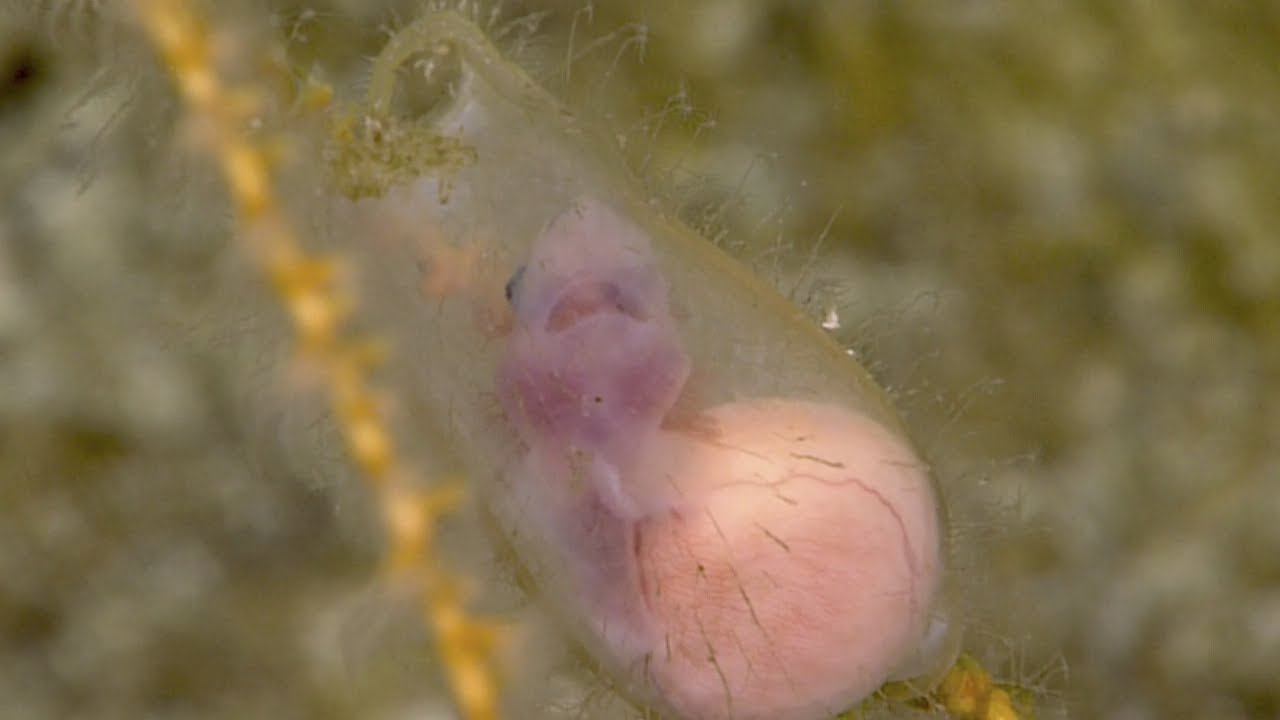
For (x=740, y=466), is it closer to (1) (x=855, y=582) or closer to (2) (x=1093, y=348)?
(1) (x=855, y=582)

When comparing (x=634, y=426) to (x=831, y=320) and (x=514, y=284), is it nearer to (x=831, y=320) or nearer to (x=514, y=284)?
(x=514, y=284)

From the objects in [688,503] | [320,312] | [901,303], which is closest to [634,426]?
[688,503]

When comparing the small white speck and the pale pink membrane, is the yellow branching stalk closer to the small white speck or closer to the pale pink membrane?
the pale pink membrane

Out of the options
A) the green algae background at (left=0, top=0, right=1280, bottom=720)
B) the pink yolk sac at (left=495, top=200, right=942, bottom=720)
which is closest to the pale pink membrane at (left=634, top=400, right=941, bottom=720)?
the pink yolk sac at (left=495, top=200, right=942, bottom=720)

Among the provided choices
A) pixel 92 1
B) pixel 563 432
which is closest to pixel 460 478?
pixel 563 432

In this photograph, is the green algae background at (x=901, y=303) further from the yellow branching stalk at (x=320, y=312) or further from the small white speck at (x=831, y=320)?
the yellow branching stalk at (x=320, y=312)

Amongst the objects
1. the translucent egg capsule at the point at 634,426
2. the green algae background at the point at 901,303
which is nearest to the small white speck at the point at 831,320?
the translucent egg capsule at the point at 634,426
